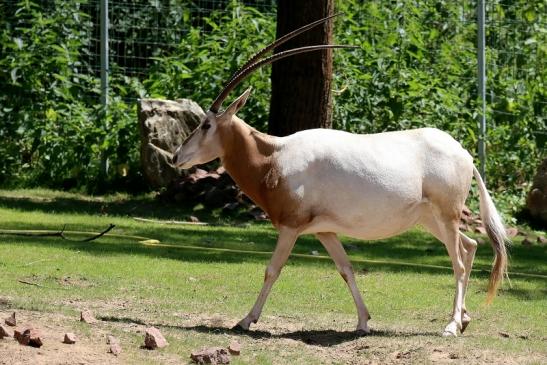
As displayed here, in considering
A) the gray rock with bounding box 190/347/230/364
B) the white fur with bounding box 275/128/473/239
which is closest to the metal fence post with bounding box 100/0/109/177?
the white fur with bounding box 275/128/473/239

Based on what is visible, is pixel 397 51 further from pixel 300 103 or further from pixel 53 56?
pixel 53 56

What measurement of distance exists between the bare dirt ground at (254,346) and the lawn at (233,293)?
14 millimetres

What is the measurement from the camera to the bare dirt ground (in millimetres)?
6777

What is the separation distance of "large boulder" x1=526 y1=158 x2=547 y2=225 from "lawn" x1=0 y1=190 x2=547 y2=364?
1.36 meters

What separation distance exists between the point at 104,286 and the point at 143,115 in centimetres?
544

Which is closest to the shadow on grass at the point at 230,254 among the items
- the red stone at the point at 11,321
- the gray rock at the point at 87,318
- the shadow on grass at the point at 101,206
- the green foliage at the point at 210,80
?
the shadow on grass at the point at 101,206

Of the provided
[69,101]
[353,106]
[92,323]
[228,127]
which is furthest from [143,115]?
[92,323]

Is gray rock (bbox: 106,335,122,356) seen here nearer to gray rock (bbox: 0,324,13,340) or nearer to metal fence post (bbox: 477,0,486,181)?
gray rock (bbox: 0,324,13,340)

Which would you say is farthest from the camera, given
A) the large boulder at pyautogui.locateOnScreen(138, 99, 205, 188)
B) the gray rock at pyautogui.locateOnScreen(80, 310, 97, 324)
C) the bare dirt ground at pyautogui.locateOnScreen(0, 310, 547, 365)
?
the large boulder at pyautogui.locateOnScreen(138, 99, 205, 188)

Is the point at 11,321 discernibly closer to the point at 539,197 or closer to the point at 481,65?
the point at 539,197

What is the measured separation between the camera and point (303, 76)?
13.6m

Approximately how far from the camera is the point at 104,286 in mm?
9438

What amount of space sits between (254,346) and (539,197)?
7.92 m

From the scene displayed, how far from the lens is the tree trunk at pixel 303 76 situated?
→ 13.5m
